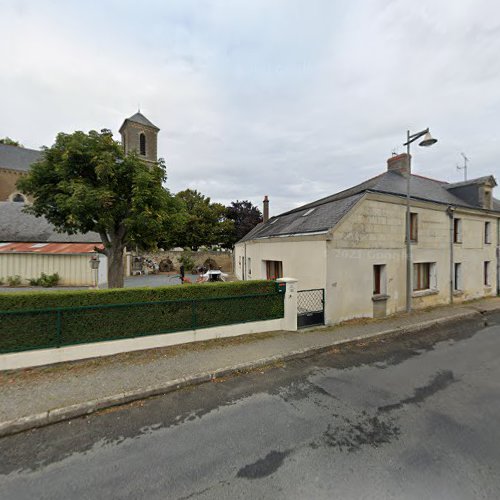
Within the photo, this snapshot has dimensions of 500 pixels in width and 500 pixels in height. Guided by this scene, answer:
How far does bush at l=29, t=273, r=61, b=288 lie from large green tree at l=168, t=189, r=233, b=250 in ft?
51.6

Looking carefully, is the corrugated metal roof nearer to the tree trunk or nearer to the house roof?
the tree trunk

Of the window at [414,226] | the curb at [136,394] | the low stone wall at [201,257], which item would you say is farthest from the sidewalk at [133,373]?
the low stone wall at [201,257]

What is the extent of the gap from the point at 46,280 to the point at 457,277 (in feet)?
75.7

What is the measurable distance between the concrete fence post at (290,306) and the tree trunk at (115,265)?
18.1 ft

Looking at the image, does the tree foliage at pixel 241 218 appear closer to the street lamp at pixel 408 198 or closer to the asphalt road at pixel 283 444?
the street lamp at pixel 408 198

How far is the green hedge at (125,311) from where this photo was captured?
5195 mm

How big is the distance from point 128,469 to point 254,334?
4633 millimetres

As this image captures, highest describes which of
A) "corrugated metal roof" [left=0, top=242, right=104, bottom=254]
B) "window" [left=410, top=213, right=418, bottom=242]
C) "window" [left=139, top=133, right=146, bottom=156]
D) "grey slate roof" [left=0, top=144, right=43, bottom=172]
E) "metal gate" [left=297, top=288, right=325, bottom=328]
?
"window" [left=139, top=133, right=146, bottom=156]

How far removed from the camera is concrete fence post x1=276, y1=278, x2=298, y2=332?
767 centimetres

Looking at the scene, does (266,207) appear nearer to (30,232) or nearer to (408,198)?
(408,198)

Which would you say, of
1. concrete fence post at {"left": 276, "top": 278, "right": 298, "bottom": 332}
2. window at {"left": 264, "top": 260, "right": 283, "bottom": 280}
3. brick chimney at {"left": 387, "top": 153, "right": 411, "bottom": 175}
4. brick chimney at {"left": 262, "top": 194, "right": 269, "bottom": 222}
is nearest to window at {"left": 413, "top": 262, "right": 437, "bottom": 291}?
brick chimney at {"left": 387, "top": 153, "right": 411, "bottom": 175}

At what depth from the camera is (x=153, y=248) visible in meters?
8.94

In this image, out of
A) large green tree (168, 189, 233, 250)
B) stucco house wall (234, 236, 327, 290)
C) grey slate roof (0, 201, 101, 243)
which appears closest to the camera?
stucco house wall (234, 236, 327, 290)

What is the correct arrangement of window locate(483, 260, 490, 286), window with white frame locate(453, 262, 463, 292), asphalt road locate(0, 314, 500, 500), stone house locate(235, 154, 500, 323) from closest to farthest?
asphalt road locate(0, 314, 500, 500), stone house locate(235, 154, 500, 323), window with white frame locate(453, 262, 463, 292), window locate(483, 260, 490, 286)
